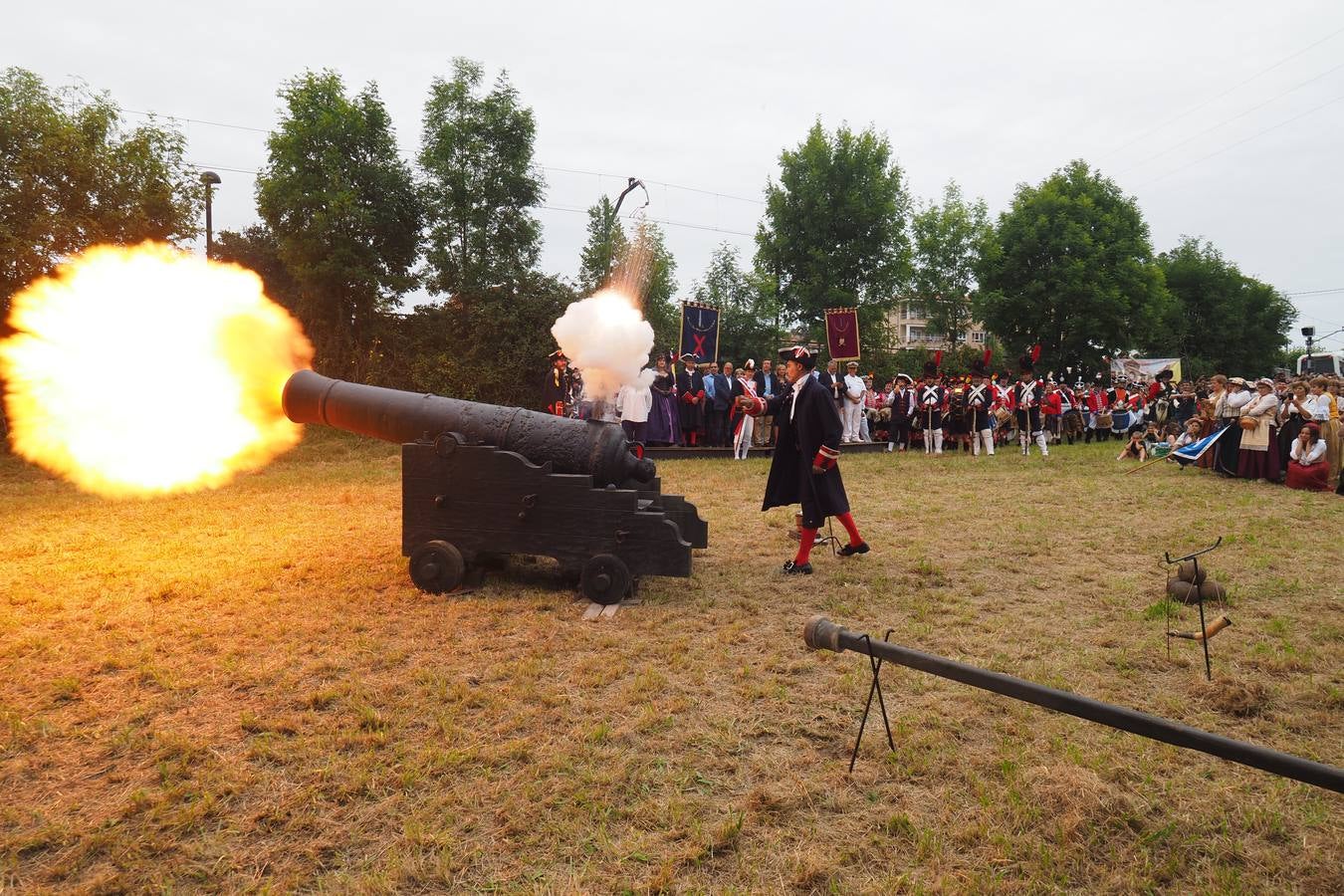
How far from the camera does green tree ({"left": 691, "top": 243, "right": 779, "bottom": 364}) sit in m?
29.3

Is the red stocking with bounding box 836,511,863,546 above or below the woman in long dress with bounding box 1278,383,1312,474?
below

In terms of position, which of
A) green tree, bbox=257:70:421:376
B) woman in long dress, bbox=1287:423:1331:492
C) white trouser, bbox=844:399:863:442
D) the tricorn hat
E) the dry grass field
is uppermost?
green tree, bbox=257:70:421:376

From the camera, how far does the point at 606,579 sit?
17.1ft

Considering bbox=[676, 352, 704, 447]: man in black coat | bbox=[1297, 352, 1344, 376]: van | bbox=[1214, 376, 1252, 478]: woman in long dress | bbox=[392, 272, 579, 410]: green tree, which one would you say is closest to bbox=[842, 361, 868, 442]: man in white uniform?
bbox=[676, 352, 704, 447]: man in black coat

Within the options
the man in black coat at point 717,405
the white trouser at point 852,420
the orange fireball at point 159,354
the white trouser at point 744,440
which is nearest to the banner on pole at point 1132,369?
the white trouser at point 852,420

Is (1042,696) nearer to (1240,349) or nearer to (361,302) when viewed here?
(361,302)

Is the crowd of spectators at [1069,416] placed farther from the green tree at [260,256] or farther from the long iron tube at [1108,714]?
the green tree at [260,256]

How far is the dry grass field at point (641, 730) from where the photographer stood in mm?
2500

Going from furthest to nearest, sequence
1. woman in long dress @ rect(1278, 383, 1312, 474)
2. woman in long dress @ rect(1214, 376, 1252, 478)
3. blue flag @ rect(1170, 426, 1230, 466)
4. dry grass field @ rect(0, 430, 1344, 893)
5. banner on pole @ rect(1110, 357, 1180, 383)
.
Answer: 1. banner on pole @ rect(1110, 357, 1180, 383)
2. blue flag @ rect(1170, 426, 1230, 466)
3. woman in long dress @ rect(1214, 376, 1252, 478)
4. woman in long dress @ rect(1278, 383, 1312, 474)
5. dry grass field @ rect(0, 430, 1344, 893)

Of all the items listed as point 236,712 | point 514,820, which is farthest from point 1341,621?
point 236,712

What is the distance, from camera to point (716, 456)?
A: 15.5 m

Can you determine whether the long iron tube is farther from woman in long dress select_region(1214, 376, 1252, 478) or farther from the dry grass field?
woman in long dress select_region(1214, 376, 1252, 478)

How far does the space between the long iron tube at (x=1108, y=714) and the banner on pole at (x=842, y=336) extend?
48.9 feet

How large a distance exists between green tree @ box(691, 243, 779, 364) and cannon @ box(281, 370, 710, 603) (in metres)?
23.6
